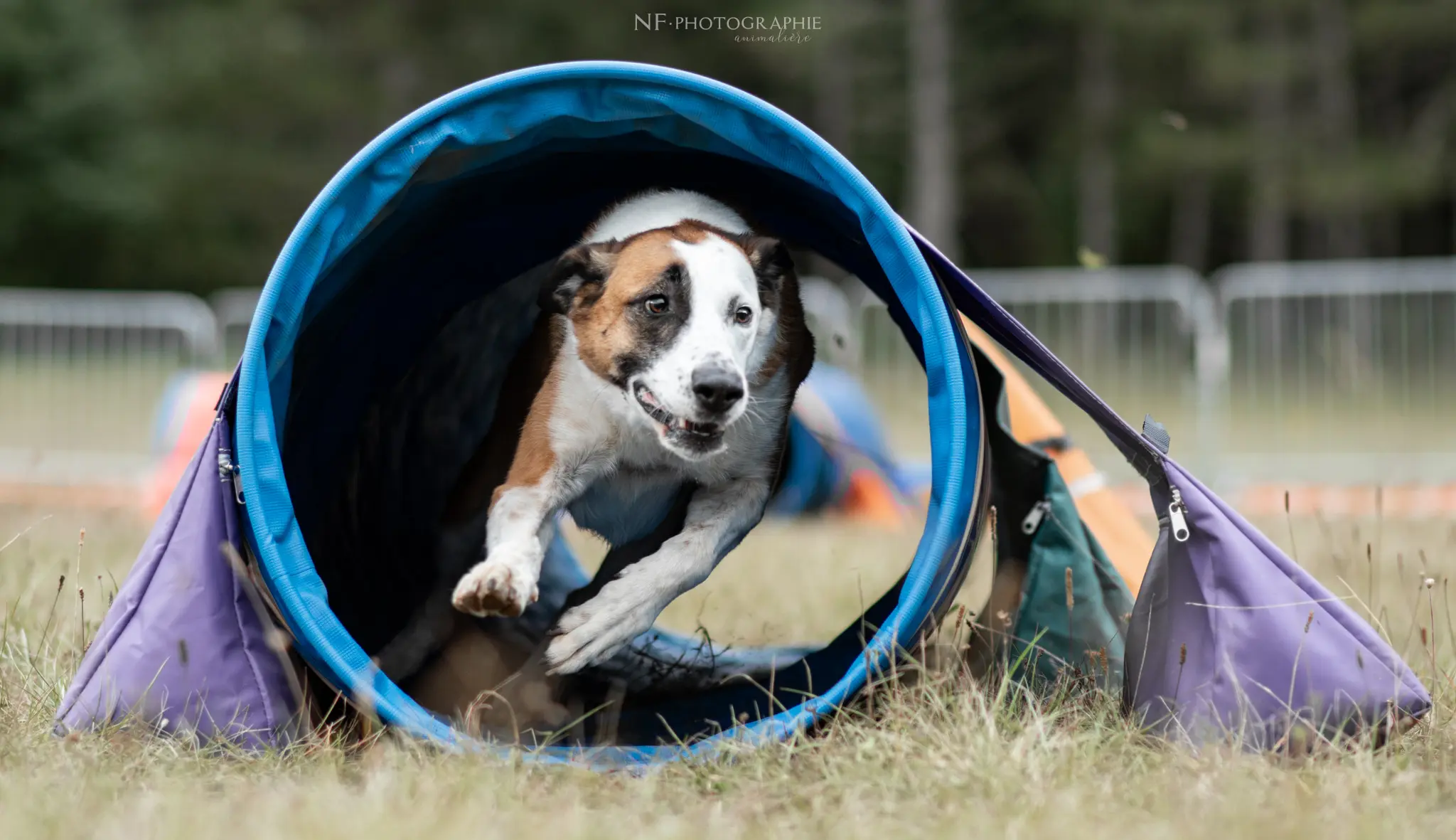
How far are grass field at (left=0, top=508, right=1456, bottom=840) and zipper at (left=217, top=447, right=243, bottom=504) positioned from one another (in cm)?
55

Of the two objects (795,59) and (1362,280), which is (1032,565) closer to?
(1362,280)

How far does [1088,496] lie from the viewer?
4449mm

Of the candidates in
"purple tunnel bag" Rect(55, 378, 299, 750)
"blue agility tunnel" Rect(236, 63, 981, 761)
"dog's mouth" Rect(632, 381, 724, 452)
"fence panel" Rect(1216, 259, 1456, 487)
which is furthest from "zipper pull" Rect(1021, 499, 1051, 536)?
"fence panel" Rect(1216, 259, 1456, 487)

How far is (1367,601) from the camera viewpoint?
4098mm

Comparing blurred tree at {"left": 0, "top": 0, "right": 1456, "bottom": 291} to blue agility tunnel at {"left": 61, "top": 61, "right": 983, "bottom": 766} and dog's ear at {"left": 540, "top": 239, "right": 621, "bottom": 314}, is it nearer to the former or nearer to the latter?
blue agility tunnel at {"left": 61, "top": 61, "right": 983, "bottom": 766}

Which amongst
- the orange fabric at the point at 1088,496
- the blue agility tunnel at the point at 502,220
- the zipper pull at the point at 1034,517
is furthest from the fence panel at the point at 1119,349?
the blue agility tunnel at the point at 502,220

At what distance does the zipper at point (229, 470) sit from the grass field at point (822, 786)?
55 cm

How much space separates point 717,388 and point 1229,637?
1.22 metres

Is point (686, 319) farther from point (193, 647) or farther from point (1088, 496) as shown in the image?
point (1088, 496)

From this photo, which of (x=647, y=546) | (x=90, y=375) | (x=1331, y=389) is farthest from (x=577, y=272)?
(x=90, y=375)

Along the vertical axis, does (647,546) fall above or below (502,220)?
below

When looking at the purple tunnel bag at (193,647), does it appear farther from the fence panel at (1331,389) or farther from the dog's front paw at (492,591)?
the fence panel at (1331,389)

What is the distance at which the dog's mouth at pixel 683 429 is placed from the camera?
328 centimetres

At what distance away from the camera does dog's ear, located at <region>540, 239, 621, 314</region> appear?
3.67 metres
